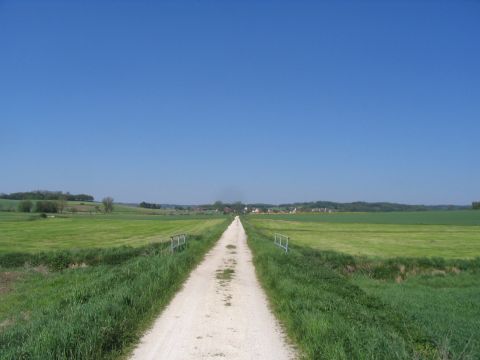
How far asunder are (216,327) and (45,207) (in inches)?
5067

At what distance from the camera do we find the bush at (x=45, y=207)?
123375 millimetres

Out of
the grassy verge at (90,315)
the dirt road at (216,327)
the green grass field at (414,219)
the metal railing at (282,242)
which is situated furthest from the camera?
the green grass field at (414,219)

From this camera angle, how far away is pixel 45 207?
124562 millimetres

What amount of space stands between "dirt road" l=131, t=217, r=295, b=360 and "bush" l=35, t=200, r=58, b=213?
122 meters

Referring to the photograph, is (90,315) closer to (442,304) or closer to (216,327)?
(216,327)

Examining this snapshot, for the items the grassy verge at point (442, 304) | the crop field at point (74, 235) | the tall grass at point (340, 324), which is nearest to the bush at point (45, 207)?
the crop field at point (74, 235)

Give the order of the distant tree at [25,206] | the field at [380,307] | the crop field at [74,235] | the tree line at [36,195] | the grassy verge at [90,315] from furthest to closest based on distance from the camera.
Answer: the tree line at [36,195] → the distant tree at [25,206] → the crop field at [74,235] → the field at [380,307] → the grassy verge at [90,315]

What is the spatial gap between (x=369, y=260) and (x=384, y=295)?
34.7 ft

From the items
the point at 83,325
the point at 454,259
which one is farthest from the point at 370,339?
the point at 454,259

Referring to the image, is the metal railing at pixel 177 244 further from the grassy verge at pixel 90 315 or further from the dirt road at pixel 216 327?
Result: the dirt road at pixel 216 327

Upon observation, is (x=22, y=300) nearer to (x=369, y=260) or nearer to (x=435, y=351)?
(x=435, y=351)

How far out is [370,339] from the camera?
753 cm

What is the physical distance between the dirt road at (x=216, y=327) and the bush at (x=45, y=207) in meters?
122

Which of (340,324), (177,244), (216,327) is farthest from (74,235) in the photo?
(340,324)
